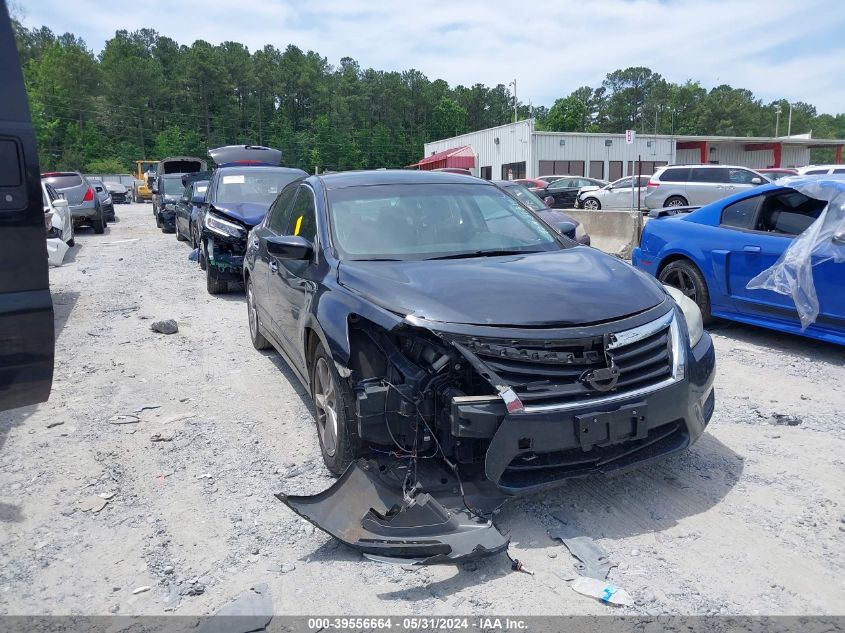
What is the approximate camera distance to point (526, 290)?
11.2ft

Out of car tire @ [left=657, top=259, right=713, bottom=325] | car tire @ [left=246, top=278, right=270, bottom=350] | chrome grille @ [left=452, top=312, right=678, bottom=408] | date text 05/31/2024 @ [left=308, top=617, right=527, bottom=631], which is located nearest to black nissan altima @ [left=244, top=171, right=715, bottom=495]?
chrome grille @ [left=452, top=312, right=678, bottom=408]

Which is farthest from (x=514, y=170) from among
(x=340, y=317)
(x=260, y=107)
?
(x=260, y=107)

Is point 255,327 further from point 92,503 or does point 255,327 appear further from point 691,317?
point 691,317

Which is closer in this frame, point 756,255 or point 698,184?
point 756,255

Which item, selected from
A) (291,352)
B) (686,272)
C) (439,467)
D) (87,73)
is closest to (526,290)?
(439,467)

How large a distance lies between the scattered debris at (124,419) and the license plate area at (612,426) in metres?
3.37

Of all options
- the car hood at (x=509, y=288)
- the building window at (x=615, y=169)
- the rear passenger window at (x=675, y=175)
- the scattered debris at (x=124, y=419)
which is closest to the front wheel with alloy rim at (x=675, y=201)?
the rear passenger window at (x=675, y=175)

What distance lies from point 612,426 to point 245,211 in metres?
7.70

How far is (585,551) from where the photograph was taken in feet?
10.0

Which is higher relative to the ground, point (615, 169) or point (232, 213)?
point (615, 169)

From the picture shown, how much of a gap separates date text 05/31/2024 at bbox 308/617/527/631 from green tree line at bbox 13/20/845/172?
75974mm

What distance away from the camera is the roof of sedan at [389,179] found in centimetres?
487

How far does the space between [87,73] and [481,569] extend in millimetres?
96922

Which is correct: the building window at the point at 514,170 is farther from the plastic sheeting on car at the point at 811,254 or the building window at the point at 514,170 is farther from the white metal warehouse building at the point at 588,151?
the plastic sheeting on car at the point at 811,254
